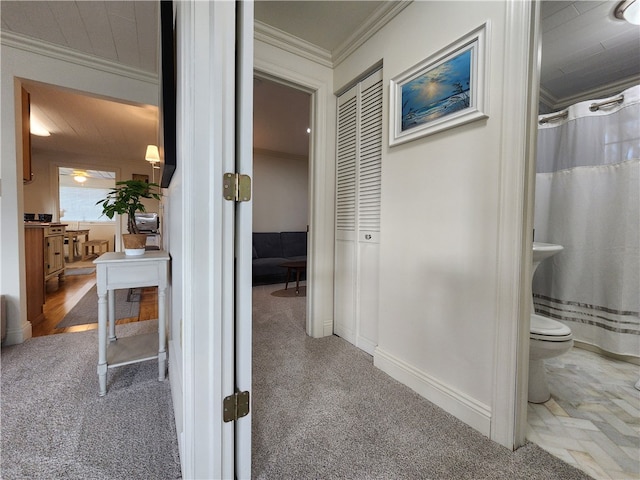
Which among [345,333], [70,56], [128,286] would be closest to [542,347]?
[345,333]

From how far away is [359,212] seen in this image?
6.98 feet

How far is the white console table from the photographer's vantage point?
4.71 ft

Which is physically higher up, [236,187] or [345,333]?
[236,187]

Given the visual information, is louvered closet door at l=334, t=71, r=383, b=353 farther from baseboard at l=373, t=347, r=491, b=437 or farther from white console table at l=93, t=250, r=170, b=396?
white console table at l=93, t=250, r=170, b=396

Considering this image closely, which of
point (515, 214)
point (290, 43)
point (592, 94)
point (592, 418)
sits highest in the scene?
point (290, 43)

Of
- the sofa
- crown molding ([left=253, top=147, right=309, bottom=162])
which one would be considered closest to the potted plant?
the sofa

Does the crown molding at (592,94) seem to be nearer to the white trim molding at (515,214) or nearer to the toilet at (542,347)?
the white trim molding at (515,214)

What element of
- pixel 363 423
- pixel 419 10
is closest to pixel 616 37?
pixel 419 10

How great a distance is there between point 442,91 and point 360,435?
68.1 inches

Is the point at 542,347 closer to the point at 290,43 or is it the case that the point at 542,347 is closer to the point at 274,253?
the point at 290,43

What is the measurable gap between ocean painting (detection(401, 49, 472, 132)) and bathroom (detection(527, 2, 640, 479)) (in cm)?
94

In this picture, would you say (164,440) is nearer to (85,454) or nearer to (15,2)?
(85,454)

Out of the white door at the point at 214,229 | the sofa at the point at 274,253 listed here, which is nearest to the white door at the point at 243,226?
the white door at the point at 214,229

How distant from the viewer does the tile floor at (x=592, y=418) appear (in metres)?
1.10
